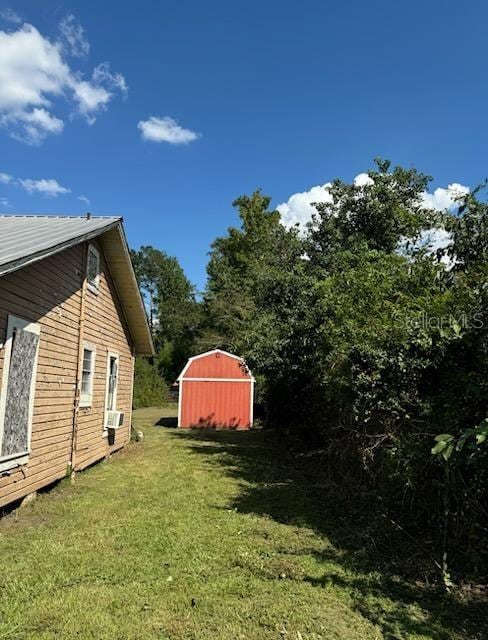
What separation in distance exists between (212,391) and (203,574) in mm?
17724

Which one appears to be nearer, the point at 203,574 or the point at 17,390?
the point at 203,574

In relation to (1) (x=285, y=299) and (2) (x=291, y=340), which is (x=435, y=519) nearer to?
(2) (x=291, y=340)

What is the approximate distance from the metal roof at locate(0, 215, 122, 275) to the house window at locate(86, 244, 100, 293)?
2.05 ft

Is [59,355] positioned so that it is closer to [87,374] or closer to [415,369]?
[87,374]

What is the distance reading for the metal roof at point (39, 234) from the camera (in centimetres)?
561

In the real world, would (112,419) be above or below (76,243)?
below

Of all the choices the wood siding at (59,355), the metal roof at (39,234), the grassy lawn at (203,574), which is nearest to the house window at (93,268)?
the wood siding at (59,355)

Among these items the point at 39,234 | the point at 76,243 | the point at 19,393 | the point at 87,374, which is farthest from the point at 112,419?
the point at 76,243

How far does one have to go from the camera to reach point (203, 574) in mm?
4566

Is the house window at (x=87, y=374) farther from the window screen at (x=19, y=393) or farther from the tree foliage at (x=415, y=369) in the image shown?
the tree foliage at (x=415, y=369)

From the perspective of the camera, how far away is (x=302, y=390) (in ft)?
44.4

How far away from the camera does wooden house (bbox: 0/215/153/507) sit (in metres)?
6.37

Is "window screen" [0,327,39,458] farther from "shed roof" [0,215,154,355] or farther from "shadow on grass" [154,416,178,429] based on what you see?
"shadow on grass" [154,416,178,429]

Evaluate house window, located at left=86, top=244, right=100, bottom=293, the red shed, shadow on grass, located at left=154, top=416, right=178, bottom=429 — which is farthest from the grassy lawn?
shadow on grass, located at left=154, top=416, right=178, bottom=429
